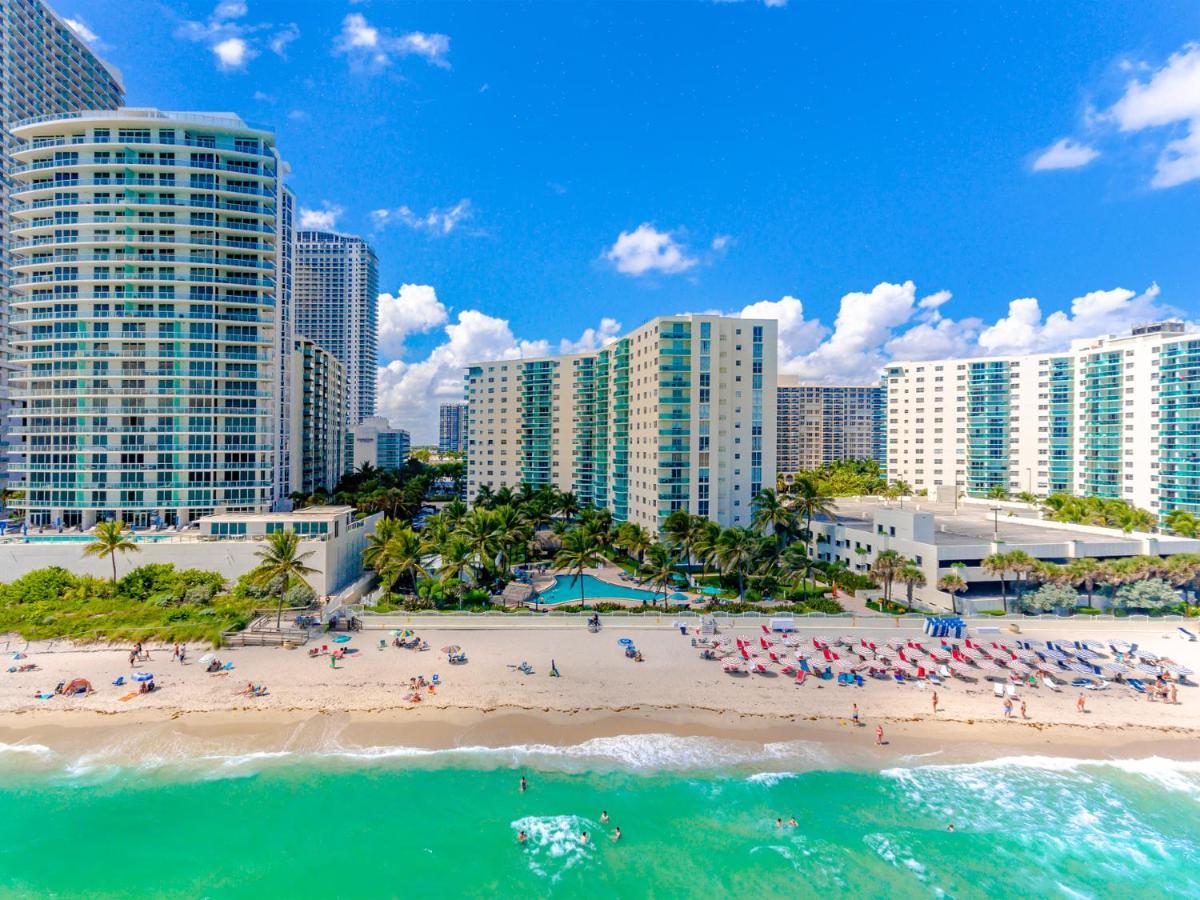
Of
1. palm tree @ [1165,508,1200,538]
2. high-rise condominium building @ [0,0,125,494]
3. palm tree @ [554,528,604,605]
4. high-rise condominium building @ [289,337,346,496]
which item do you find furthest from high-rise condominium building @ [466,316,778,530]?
high-rise condominium building @ [0,0,125,494]

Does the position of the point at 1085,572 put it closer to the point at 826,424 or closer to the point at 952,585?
the point at 952,585

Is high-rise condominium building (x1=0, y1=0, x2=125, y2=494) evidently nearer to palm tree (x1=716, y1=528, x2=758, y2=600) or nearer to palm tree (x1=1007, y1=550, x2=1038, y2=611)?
palm tree (x1=716, y1=528, x2=758, y2=600)

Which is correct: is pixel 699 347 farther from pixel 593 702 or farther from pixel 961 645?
pixel 593 702

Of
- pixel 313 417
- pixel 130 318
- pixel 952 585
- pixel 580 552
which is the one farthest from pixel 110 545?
pixel 952 585

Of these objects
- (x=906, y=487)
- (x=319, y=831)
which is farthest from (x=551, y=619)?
(x=906, y=487)

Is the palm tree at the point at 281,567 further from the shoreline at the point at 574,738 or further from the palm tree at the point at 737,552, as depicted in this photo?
the palm tree at the point at 737,552

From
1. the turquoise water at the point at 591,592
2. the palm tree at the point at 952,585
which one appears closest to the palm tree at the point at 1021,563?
the palm tree at the point at 952,585
